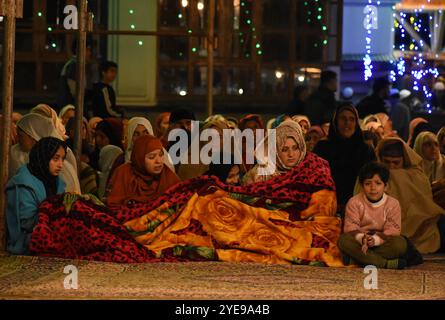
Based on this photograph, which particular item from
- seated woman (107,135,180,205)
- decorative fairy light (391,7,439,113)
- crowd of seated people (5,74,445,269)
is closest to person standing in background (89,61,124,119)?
crowd of seated people (5,74,445,269)

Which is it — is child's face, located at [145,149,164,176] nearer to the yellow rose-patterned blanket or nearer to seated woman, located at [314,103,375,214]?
the yellow rose-patterned blanket

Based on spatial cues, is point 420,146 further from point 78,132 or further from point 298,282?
point 298,282

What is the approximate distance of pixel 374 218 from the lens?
10.5 metres

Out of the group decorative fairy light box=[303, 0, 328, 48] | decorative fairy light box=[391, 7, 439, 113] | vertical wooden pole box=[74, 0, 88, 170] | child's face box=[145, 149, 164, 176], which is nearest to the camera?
child's face box=[145, 149, 164, 176]

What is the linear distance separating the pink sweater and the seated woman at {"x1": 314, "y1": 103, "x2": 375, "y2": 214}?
1.66 m

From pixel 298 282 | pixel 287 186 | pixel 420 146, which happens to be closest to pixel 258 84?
pixel 420 146

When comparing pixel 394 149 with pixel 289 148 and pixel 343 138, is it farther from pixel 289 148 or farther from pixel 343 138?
pixel 289 148

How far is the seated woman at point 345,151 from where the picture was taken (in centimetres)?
1229

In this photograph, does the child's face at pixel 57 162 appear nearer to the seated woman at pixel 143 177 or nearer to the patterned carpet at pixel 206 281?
the seated woman at pixel 143 177

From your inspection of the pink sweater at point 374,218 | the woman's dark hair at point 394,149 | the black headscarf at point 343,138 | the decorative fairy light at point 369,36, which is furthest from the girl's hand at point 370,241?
the decorative fairy light at point 369,36

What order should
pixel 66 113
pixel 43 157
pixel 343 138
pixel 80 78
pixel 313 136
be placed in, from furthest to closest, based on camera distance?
pixel 66 113 < pixel 313 136 < pixel 80 78 < pixel 343 138 < pixel 43 157

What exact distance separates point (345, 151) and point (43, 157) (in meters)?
2.89

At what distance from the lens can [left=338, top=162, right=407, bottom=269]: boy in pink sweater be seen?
10359 millimetres

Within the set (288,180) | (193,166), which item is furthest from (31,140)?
(288,180)
